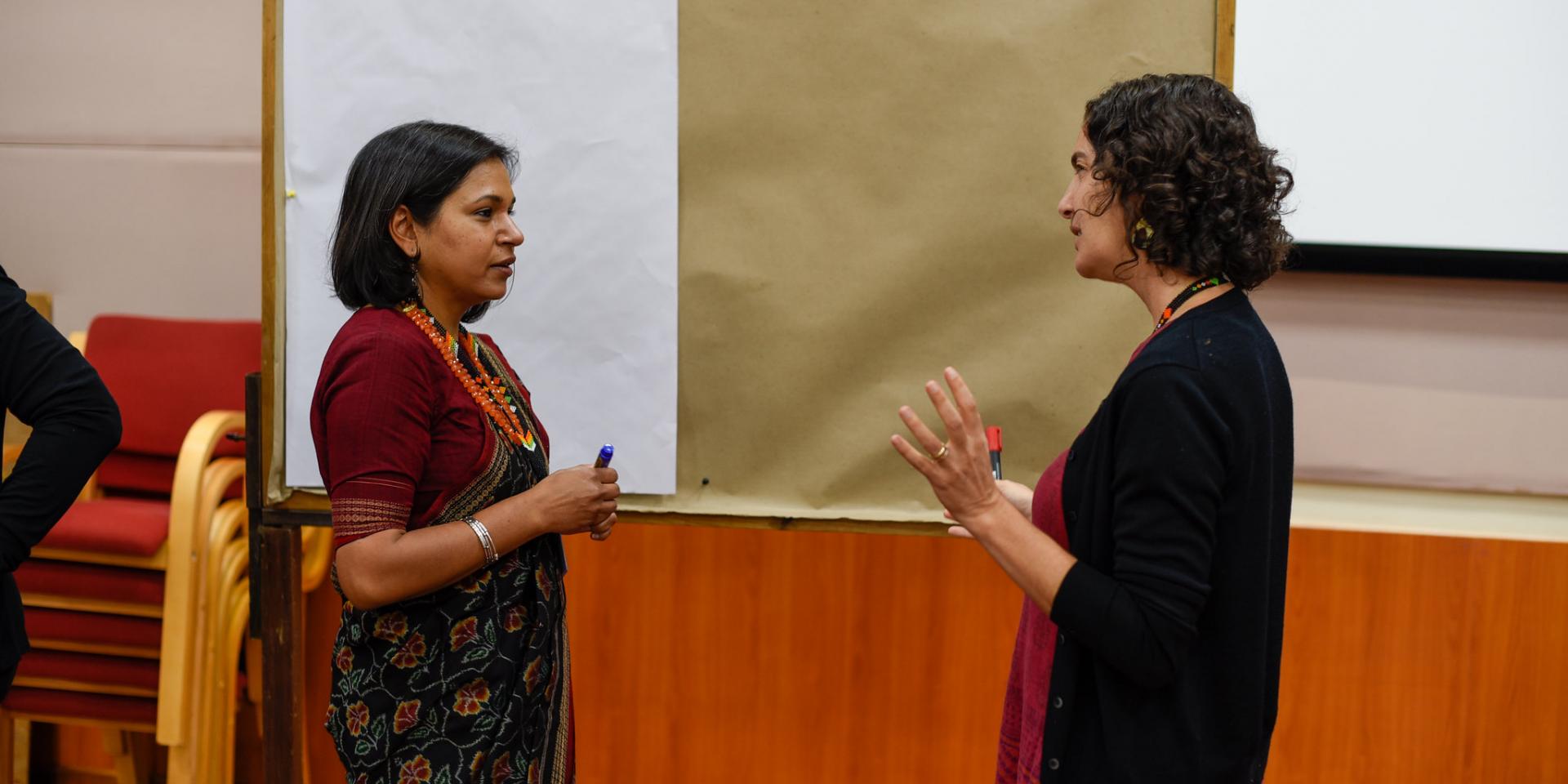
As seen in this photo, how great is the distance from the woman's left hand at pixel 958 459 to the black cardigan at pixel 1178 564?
110 mm

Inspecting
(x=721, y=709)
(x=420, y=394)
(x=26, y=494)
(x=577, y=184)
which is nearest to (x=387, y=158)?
(x=420, y=394)

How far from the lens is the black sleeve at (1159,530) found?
3.29 ft

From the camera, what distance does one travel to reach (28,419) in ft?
5.01

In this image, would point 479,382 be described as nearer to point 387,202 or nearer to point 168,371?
point 387,202

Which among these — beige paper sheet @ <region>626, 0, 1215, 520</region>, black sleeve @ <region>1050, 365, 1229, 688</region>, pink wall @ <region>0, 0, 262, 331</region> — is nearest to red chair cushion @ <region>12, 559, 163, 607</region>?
pink wall @ <region>0, 0, 262, 331</region>

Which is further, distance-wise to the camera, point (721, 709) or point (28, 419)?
point (721, 709)

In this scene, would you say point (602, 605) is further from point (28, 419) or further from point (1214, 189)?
point (1214, 189)

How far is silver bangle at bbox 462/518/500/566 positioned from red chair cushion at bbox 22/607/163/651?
1.43m

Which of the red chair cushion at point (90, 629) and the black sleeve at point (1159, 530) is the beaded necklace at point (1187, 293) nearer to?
the black sleeve at point (1159, 530)

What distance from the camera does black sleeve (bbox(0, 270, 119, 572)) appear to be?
151cm

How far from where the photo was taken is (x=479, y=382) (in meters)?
1.35

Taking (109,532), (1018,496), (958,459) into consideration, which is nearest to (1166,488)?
(958,459)

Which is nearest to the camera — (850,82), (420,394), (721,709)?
(420,394)

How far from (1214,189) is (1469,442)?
5.05 feet
